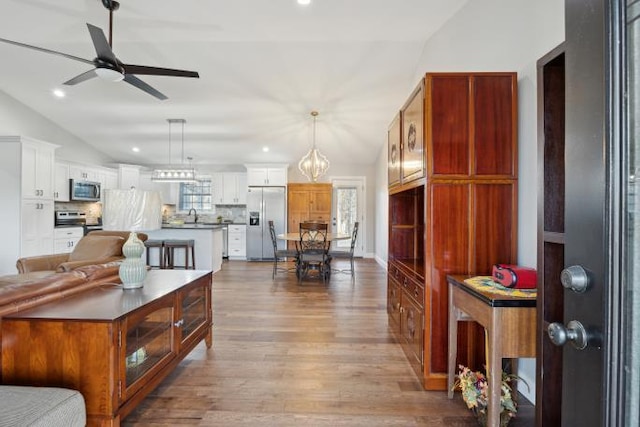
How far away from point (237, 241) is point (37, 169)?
377 cm

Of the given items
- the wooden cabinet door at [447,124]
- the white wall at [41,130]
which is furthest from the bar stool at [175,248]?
the wooden cabinet door at [447,124]

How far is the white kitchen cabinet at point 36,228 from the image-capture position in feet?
15.4

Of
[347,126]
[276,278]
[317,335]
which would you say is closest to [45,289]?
[317,335]

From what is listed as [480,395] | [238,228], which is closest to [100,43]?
[480,395]

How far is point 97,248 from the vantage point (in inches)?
140

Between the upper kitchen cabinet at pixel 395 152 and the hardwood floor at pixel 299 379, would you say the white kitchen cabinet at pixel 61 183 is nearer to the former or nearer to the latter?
the hardwood floor at pixel 299 379

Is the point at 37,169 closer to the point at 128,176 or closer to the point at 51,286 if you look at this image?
the point at 128,176

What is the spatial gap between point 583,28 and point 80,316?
203cm

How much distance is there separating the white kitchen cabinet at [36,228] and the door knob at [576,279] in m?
6.22

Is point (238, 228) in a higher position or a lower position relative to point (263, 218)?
lower

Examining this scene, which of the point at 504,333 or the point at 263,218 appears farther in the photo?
the point at 263,218

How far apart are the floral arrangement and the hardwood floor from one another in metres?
0.11

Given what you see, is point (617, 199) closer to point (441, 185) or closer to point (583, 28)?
point (583, 28)

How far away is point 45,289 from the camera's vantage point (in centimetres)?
167
